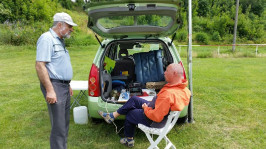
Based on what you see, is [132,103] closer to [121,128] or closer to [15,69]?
[121,128]

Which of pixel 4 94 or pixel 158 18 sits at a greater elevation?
pixel 158 18

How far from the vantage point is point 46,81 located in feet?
7.27

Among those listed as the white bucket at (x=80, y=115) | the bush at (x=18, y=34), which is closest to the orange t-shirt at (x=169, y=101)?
the white bucket at (x=80, y=115)

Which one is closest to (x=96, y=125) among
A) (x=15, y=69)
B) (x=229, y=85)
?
(x=229, y=85)

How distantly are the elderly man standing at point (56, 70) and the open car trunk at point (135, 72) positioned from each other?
85cm

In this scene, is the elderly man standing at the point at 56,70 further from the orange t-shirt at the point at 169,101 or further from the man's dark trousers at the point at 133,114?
the orange t-shirt at the point at 169,101

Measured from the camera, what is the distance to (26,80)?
7113mm

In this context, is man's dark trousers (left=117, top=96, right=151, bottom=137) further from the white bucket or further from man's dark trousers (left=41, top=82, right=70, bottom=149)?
the white bucket

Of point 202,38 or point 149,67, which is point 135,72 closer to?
point 149,67

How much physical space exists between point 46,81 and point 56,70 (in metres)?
0.18

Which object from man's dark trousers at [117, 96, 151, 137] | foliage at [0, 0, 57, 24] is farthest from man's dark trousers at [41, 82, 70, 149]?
foliage at [0, 0, 57, 24]

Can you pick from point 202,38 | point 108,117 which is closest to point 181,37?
point 202,38

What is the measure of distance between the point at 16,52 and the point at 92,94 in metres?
12.6

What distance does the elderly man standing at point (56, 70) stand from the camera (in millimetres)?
2203
